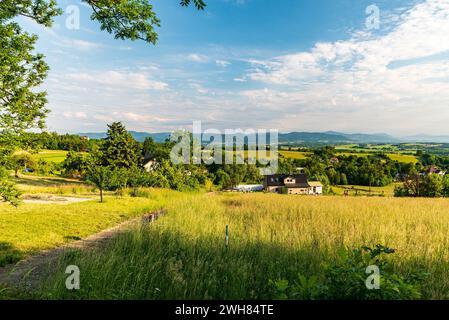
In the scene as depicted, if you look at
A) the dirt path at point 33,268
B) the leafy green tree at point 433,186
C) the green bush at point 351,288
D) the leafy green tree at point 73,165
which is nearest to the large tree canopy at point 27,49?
the dirt path at point 33,268

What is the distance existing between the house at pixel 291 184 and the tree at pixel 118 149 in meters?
35.7

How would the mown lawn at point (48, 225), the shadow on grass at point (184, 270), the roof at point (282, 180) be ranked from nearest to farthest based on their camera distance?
the shadow on grass at point (184, 270)
the mown lawn at point (48, 225)
the roof at point (282, 180)

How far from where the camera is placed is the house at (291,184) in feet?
217

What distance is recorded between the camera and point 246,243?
250 inches

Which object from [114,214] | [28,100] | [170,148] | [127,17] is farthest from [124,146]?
[127,17]

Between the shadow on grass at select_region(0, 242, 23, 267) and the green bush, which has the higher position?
the green bush

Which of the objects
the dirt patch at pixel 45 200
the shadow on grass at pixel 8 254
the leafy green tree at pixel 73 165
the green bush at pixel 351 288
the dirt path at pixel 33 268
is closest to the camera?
the green bush at pixel 351 288

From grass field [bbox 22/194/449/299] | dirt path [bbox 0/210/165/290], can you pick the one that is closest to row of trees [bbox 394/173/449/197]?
grass field [bbox 22/194/449/299]

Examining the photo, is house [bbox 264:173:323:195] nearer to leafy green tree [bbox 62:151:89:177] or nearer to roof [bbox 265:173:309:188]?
roof [bbox 265:173:309:188]

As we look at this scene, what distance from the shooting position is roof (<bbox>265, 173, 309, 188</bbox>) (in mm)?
69375

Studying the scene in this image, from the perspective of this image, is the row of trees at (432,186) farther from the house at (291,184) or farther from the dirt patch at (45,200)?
the dirt patch at (45,200)

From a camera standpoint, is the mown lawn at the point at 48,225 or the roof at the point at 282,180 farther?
the roof at the point at 282,180
